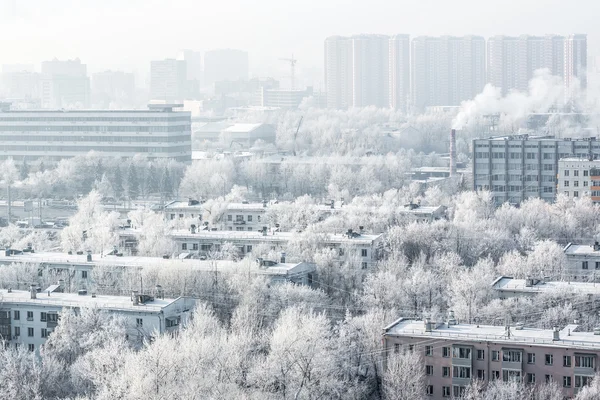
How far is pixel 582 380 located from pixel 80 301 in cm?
598

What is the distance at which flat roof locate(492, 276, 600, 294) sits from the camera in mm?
15844

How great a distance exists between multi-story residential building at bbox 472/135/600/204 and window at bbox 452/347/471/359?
16.3 metres

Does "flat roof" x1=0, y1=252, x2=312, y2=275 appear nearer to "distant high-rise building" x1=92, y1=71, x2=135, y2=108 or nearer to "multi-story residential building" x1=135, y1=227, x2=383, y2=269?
"multi-story residential building" x1=135, y1=227, x2=383, y2=269

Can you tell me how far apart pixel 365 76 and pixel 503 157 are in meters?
45.4

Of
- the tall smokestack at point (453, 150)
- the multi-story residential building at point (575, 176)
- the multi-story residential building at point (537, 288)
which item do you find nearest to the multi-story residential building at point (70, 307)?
the multi-story residential building at point (537, 288)

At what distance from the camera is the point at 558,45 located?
209ft

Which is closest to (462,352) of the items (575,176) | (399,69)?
(575,176)

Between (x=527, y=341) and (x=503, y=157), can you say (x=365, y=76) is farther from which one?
(x=527, y=341)

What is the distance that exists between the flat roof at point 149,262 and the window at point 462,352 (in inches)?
194

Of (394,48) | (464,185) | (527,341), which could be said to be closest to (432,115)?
(394,48)

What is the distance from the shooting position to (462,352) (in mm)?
12953

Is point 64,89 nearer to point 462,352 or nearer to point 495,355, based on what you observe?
point 462,352

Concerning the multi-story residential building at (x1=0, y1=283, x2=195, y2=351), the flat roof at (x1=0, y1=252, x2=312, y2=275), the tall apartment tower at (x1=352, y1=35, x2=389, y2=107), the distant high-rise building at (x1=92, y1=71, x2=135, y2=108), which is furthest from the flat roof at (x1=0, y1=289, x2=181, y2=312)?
the distant high-rise building at (x1=92, y1=71, x2=135, y2=108)

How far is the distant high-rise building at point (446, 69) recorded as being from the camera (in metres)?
70.9
